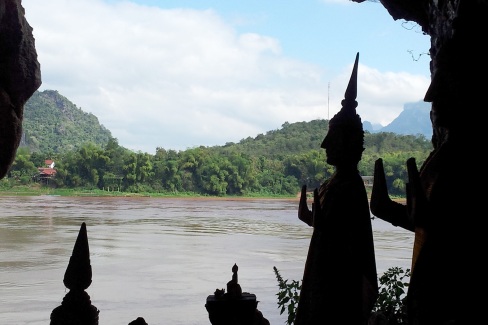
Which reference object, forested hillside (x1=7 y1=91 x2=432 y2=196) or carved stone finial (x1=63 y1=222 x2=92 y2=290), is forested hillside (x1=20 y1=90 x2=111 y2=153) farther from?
carved stone finial (x1=63 y1=222 x2=92 y2=290)

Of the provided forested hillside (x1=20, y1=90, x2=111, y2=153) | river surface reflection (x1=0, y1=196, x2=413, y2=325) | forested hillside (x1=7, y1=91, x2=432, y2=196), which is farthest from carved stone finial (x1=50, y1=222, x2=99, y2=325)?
forested hillside (x1=20, y1=90, x2=111, y2=153)

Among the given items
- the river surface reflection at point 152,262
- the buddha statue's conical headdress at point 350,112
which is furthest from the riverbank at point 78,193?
the buddha statue's conical headdress at point 350,112

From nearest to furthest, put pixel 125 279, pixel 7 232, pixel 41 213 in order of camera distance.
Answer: pixel 125 279, pixel 7 232, pixel 41 213

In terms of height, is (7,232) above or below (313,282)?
below

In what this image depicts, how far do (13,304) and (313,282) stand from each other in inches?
347

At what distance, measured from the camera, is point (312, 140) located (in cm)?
2847

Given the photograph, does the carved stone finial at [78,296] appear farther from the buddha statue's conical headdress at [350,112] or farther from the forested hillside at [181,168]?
the forested hillside at [181,168]

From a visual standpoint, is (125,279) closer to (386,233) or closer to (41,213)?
(386,233)

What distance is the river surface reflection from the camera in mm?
9547

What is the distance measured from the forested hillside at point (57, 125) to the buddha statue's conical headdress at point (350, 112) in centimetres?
6523

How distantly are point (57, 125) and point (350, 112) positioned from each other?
7978 cm

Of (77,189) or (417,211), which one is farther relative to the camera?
(77,189)

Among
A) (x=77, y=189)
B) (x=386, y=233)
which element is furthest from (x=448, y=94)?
(x=77, y=189)

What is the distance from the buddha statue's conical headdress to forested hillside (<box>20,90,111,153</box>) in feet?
214
